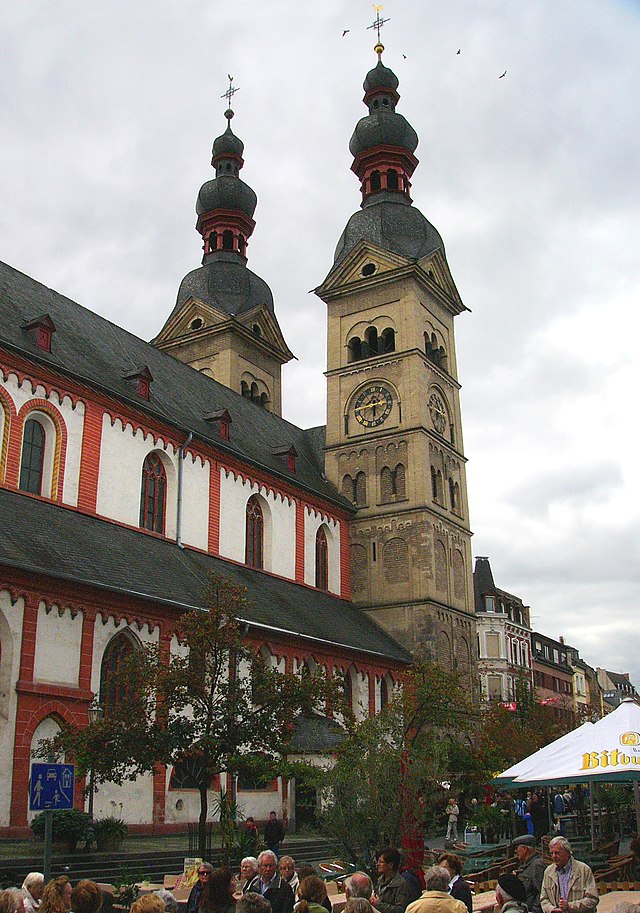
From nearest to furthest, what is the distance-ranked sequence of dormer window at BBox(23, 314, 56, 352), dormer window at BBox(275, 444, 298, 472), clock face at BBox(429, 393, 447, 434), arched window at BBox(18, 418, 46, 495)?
arched window at BBox(18, 418, 46, 495), dormer window at BBox(23, 314, 56, 352), dormer window at BBox(275, 444, 298, 472), clock face at BBox(429, 393, 447, 434)

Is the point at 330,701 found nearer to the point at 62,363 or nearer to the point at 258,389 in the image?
the point at 62,363

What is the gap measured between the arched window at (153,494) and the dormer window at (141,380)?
6.74ft

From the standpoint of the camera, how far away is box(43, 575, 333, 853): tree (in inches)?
685

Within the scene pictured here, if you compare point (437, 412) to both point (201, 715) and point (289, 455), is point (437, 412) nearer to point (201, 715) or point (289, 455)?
point (289, 455)

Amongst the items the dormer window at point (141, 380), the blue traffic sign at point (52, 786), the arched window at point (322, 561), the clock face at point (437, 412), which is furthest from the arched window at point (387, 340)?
the blue traffic sign at point (52, 786)

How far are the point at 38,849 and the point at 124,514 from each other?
1243 centimetres

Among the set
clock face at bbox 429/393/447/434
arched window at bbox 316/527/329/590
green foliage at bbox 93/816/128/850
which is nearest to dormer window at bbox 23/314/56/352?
green foliage at bbox 93/816/128/850

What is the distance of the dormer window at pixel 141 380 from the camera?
1245 inches

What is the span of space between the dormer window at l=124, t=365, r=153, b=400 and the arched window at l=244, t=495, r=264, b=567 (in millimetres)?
6395

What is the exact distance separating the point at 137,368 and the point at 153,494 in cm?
552

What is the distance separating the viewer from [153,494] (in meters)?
31.0

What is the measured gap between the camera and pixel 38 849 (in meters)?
18.4

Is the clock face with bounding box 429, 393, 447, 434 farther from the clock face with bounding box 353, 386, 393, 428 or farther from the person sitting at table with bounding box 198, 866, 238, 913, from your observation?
the person sitting at table with bounding box 198, 866, 238, 913

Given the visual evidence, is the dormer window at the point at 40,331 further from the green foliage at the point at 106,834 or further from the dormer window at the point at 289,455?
the green foliage at the point at 106,834
